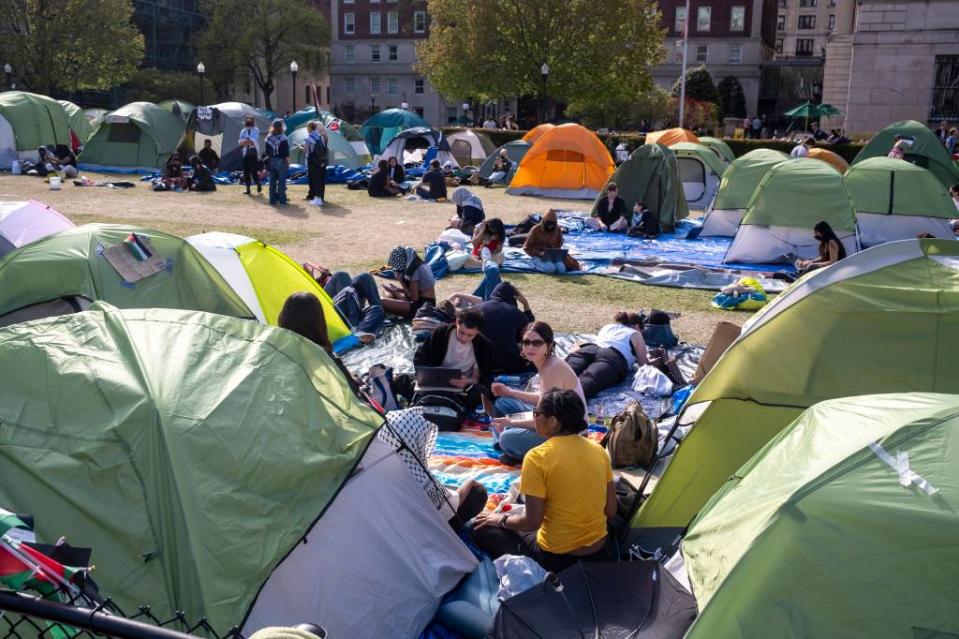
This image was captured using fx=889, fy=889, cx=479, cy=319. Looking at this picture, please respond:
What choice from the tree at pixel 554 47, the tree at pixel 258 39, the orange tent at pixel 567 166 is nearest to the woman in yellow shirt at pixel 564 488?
the orange tent at pixel 567 166

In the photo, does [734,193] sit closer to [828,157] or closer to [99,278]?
[828,157]

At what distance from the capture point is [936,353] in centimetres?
494

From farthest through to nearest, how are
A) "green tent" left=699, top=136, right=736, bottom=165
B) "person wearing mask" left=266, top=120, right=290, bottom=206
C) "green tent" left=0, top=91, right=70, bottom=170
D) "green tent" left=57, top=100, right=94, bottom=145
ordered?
"green tent" left=57, top=100, right=94, bottom=145 → "green tent" left=0, top=91, right=70, bottom=170 → "green tent" left=699, top=136, right=736, bottom=165 → "person wearing mask" left=266, top=120, right=290, bottom=206

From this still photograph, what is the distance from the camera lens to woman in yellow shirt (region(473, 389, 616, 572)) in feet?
14.3

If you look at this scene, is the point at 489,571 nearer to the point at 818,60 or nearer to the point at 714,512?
the point at 714,512

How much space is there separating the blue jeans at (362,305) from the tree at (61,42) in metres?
32.4

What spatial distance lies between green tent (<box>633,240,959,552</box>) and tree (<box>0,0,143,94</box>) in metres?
37.7

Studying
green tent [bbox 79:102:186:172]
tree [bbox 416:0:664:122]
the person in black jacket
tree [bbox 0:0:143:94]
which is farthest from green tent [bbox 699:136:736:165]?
tree [bbox 0:0:143:94]

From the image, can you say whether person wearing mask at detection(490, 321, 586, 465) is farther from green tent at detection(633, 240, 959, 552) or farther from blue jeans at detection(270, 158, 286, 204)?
blue jeans at detection(270, 158, 286, 204)

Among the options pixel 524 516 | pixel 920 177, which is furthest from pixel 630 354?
pixel 920 177

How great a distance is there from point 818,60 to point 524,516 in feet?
214

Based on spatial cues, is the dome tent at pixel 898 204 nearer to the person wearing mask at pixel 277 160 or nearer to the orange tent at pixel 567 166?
the orange tent at pixel 567 166

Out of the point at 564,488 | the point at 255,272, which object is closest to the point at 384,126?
the point at 255,272

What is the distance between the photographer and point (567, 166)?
2158 cm
